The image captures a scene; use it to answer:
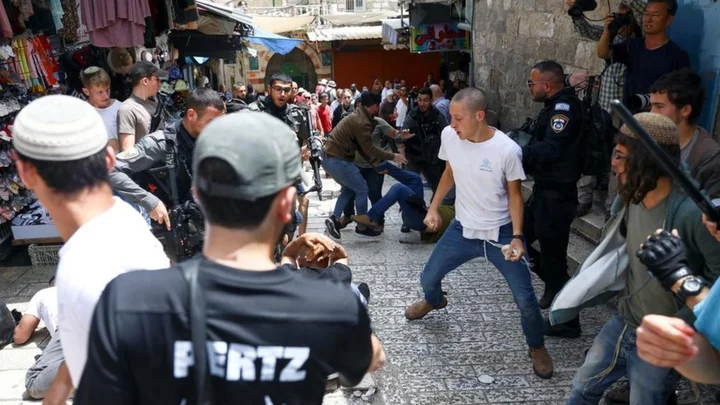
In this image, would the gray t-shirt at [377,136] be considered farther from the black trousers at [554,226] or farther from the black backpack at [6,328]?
the black backpack at [6,328]

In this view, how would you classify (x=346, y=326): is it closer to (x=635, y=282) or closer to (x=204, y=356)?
(x=204, y=356)

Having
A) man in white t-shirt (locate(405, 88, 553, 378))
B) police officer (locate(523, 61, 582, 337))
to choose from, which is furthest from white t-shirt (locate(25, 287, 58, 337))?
police officer (locate(523, 61, 582, 337))

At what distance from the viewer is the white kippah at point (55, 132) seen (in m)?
1.55

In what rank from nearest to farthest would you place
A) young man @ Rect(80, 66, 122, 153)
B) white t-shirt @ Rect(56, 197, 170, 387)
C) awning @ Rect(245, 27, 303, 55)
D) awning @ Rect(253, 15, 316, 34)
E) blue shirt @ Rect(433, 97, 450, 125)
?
white t-shirt @ Rect(56, 197, 170, 387)
young man @ Rect(80, 66, 122, 153)
blue shirt @ Rect(433, 97, 450, 125)
awning @ Rect(245, 27, 303, 55)
awning @ Rect(253, 15, 316, 34)

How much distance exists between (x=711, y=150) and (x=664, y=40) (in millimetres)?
1445

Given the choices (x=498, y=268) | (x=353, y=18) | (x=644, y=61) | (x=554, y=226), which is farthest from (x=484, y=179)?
(x=353, y=18)

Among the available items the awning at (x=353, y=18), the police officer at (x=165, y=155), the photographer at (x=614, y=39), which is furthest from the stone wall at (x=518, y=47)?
the awning at (x=353, y=18)

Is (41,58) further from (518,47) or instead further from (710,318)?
(710,318)

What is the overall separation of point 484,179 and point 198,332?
282cm

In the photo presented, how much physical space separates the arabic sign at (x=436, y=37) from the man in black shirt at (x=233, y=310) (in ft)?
35.9

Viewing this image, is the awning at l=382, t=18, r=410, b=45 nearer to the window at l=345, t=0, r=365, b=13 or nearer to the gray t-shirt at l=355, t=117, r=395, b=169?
the gray t-shirt at l=355, t=117, r=395, b=169

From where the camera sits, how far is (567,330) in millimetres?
4305

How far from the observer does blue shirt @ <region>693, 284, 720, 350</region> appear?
1729 millimetres

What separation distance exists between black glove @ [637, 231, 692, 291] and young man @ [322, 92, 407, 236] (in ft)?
16.0
